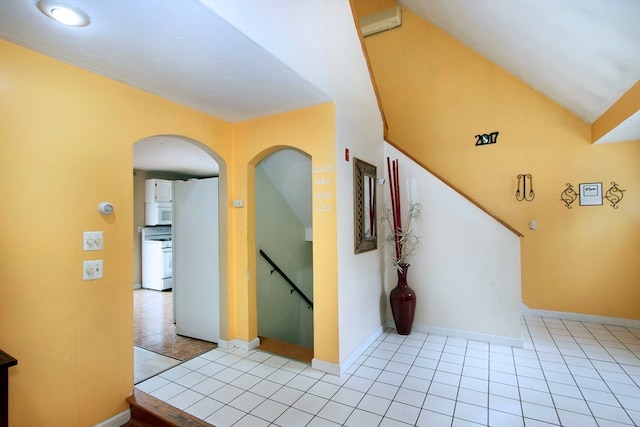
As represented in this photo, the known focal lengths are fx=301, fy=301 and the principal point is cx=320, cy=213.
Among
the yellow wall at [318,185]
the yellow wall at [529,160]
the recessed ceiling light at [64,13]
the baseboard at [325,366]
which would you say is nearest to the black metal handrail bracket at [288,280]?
the yellow wall at [318,185]

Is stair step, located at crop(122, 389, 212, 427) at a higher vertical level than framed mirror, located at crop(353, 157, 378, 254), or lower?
lower

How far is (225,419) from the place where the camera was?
2018mm

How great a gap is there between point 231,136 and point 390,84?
3068mm

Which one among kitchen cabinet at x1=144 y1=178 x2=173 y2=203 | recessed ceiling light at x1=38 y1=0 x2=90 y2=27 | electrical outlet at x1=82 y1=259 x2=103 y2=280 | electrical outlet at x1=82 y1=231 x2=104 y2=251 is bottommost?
electrical outlet at x1=82 y1=259 x2=103 y2=280

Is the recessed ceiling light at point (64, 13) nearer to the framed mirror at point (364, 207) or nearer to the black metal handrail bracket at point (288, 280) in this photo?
the framed mirror at point (364, 207)

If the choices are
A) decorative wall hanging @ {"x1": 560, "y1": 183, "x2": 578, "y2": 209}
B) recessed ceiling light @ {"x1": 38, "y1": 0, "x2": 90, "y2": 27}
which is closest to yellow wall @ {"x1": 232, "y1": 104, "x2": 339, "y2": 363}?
recessed ceiling light @ {"x1": 38, "y1": 0, "x2": 90, "y2": 27}

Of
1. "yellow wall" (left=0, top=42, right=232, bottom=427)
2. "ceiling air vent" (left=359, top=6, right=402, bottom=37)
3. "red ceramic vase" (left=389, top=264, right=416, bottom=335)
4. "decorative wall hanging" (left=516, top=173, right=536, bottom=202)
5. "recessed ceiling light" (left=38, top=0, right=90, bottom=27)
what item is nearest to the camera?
"recessed ceiling light" (left=38, top=0, right=90, bottom=27)

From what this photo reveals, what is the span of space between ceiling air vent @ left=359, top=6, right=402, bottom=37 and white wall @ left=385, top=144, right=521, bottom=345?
2.48 m

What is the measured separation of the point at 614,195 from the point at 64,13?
5403 millimetres

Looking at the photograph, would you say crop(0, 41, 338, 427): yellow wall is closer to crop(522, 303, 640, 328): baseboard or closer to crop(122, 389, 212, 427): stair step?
crop(122, 389, 212, 427): stair step

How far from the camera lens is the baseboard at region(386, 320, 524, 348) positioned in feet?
10.4

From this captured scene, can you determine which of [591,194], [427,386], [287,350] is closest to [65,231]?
[287,350]

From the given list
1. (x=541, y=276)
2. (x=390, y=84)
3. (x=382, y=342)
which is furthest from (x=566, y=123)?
(x=382, y=342)

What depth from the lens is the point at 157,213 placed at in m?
6.06
